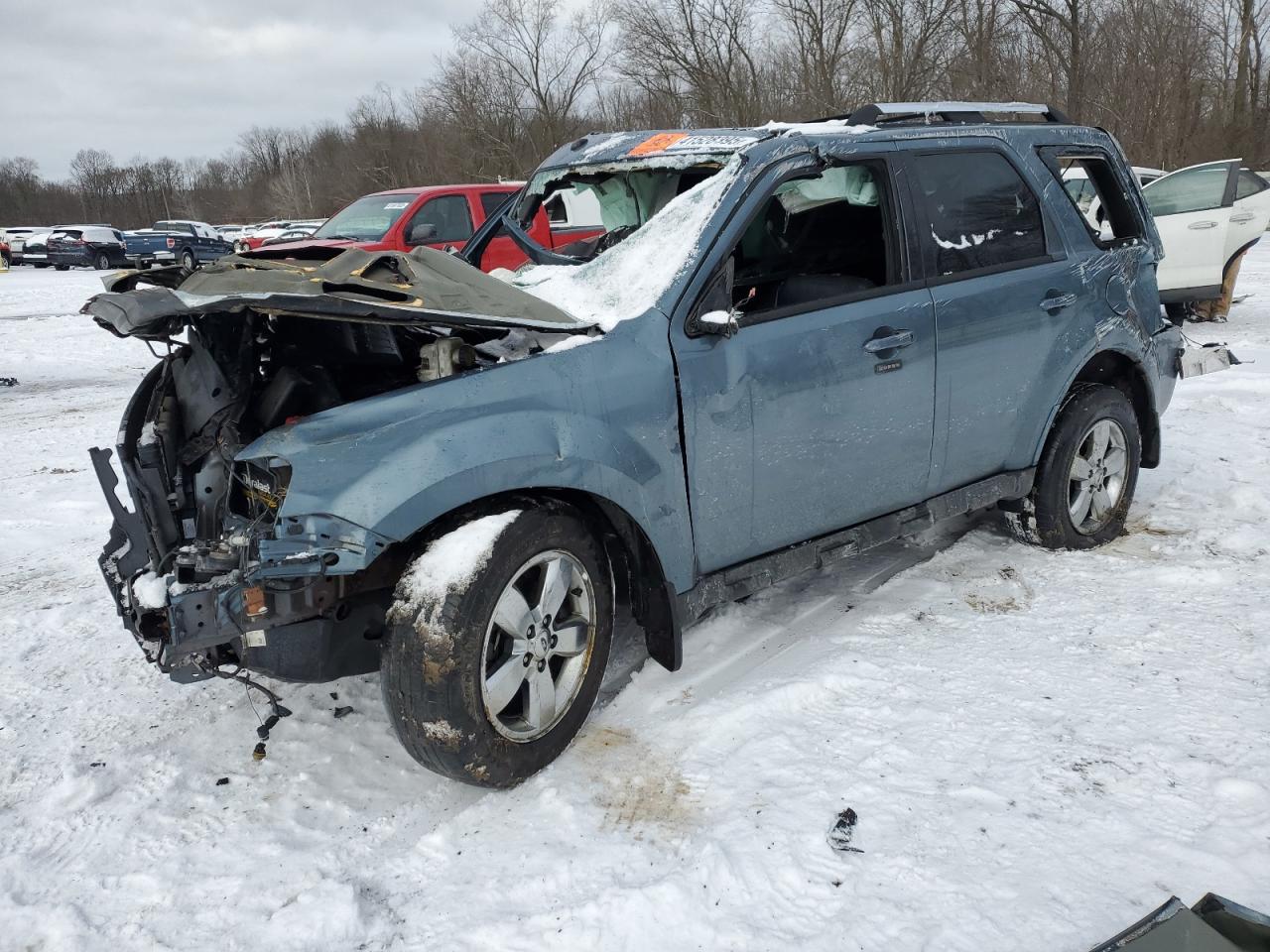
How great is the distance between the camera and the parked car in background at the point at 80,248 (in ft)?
101

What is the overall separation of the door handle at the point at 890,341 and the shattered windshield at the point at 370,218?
806 centimetres

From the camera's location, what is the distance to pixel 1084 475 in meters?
4.41

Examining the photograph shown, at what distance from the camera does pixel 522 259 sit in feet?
13.9

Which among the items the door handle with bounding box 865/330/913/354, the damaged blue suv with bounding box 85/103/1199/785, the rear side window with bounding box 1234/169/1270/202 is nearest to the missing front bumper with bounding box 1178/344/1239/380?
the damaged blue suv with bounding box 85/103/1199/785

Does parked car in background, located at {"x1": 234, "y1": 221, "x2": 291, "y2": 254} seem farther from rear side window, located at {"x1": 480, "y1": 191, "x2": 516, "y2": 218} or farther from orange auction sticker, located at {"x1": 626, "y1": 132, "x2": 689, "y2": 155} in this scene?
orange auction sticker, located at {"x1": 626, "y1": 132, "x2": 689, "y2": 155}

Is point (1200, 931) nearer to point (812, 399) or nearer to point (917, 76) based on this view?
point (812, 399)

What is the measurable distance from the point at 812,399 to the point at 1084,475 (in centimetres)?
193

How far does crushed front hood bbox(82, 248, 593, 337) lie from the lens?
255 centimetres

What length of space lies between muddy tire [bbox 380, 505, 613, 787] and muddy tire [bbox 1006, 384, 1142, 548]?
239 cm

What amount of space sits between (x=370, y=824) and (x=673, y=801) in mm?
880

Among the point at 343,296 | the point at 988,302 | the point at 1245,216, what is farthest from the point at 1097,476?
the point at 1245,216

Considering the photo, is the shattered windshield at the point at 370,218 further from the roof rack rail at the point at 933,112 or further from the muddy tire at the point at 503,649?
the muddy tire at the point at 503,649

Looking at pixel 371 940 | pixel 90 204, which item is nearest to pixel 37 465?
pixel 371 940

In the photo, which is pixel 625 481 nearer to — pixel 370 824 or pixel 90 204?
pixel 370 824
